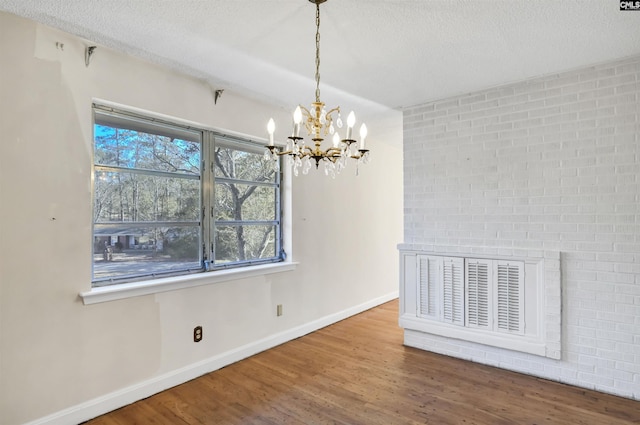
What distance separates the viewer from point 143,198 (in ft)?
9.04

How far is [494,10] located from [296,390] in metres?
2.85

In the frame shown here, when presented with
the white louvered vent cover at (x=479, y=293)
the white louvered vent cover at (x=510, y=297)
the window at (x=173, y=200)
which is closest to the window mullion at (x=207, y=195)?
the window at (x=173, y=200)

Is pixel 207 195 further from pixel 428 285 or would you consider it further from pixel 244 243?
pixel 428 285

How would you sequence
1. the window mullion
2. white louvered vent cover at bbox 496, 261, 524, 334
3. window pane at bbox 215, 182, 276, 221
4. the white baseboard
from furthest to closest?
1. window pane at bbox 215, 182, 276, 221
2. the window mullion
3. white louvered vent cover at bbox 496, 261, 524, 334
4. the white baseboard

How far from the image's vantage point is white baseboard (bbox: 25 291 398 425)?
225 centimetres

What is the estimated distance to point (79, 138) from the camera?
7.70 feet

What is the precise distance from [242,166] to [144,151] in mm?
951

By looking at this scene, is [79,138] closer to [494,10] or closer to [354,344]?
[494,10]

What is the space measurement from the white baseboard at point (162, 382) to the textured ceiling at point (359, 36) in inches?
94.3

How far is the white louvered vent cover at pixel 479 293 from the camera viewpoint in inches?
125

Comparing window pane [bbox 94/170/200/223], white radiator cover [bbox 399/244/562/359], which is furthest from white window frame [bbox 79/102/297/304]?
white radiator cover [bbox 399/244/562/359]

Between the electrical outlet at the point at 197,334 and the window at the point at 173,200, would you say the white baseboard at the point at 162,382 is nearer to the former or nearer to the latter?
the electrical outlet at the point at 197,334

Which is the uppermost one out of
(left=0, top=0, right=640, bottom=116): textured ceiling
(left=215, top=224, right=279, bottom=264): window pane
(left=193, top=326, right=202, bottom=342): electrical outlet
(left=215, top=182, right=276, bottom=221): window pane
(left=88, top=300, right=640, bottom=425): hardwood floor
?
(left=0, top=0, right=640, bottom=116): textured ceiling

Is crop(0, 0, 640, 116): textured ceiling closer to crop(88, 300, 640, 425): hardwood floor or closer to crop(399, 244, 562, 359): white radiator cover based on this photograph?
crop(399, 244, 562, 359): white radiator cover
